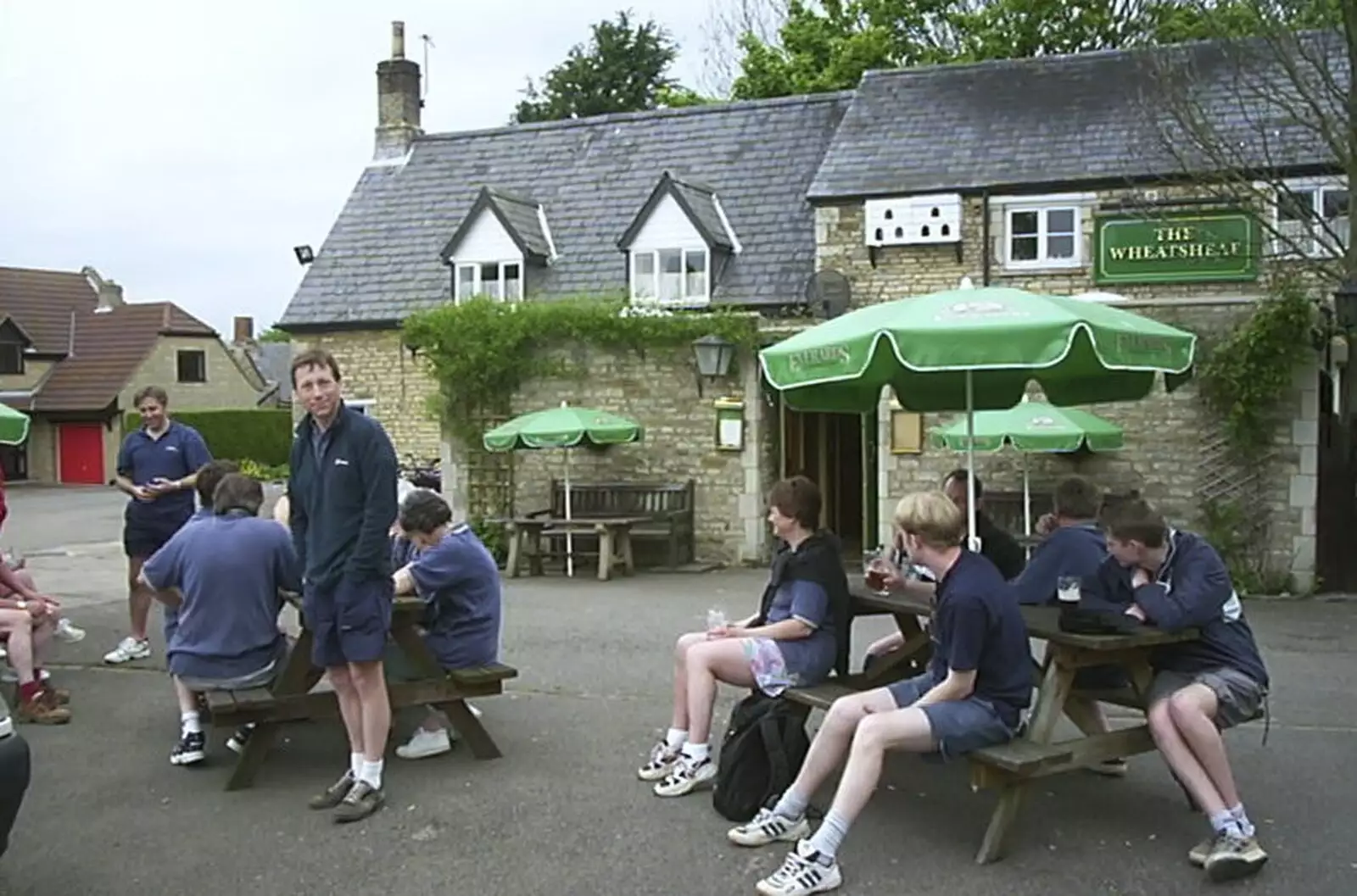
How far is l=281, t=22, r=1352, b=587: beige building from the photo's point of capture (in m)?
14.3

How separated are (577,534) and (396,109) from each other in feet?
Answer: 44.6

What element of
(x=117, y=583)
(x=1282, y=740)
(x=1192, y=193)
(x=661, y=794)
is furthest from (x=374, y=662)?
(x=1192, y=193)

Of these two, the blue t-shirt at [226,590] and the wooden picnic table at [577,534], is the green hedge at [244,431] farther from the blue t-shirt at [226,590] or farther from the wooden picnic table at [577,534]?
the blue t-shirt at [226,590]

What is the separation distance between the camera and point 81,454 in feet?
132

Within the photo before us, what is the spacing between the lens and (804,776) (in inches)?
192

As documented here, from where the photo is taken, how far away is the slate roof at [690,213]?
780 inches

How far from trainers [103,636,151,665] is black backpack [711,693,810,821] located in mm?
4988

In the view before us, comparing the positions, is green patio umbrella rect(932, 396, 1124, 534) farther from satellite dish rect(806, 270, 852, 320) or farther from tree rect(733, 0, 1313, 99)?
tree rect(733, 0, 1313, 99)

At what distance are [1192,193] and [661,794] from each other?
1283 cm

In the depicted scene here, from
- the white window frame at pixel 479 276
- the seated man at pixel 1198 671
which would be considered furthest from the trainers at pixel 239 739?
the white window frame at pixel 479 276

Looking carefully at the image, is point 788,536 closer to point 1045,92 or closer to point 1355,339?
point 1355,339

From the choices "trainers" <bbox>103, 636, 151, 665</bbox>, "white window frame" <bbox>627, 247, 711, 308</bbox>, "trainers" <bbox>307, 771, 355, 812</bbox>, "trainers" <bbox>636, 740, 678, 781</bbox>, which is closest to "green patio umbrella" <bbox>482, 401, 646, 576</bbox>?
"white window frame" <bbox>627, 247, 711, 308</bbox>

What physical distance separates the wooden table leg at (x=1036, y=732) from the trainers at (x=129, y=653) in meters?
5.98

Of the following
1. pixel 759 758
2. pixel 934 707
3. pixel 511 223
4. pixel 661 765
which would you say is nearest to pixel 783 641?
pixel 759 758
